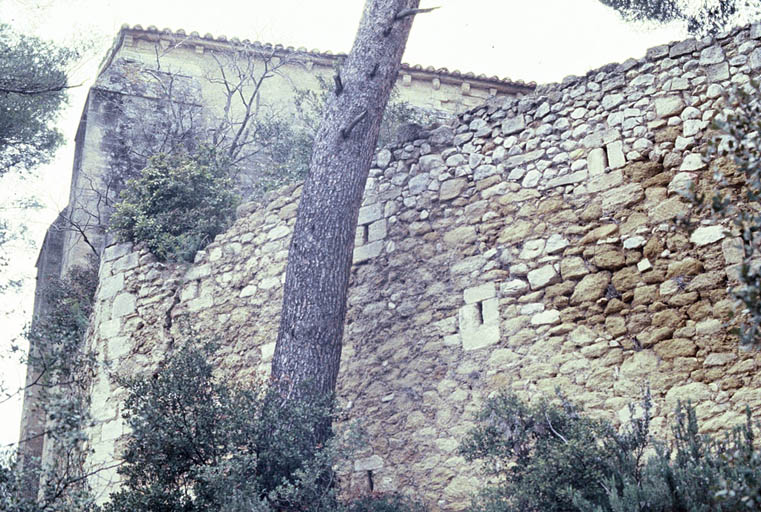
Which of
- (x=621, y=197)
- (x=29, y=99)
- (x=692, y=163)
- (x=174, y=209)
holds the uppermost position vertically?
(x=29, y=99)

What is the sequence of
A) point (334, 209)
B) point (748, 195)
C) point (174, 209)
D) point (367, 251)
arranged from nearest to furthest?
point (748, 195) < point (334, 209) < point (367, 251) < point (174, 209)

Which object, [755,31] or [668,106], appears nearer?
[755,31]

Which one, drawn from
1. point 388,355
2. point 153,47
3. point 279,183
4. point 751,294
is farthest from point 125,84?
point 751,294

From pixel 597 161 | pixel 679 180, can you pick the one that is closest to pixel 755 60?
pixel 679 180

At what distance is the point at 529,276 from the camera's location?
275 inches

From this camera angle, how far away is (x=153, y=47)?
45.4ft

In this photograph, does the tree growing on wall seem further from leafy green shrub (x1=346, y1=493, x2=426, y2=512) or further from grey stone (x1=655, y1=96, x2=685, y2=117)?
leafy green shrub (x1=346, y1=493, x2=426, y2=512)

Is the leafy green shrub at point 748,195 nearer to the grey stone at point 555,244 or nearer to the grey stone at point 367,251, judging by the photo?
the grey stone at point 555,244

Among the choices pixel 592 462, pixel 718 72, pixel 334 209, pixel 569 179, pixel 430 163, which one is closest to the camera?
pixel 592 462

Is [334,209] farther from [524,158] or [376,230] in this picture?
[524,158]

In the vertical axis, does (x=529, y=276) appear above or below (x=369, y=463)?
above

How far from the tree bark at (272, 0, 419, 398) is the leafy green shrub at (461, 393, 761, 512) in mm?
1457

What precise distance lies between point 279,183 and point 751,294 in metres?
8.05

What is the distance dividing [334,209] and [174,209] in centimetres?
272
